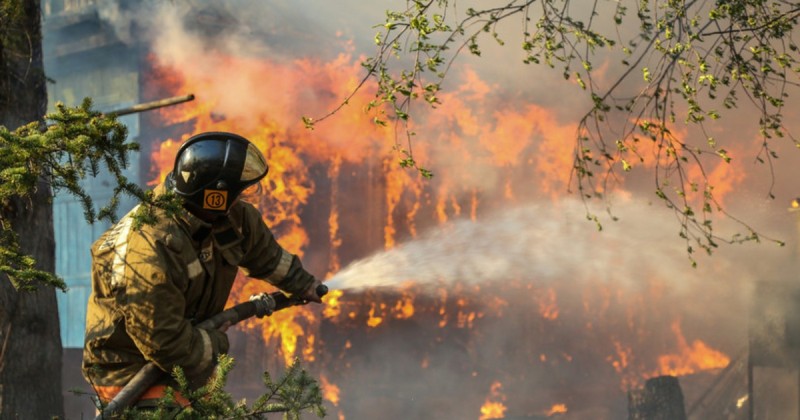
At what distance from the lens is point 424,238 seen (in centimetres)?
1641

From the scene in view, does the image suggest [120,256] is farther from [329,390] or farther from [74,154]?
[329,390]

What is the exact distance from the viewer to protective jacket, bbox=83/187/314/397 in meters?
3.70

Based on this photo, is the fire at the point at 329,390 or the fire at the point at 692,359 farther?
the fire at the point at 692,359

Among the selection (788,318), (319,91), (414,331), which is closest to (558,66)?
(319,91)

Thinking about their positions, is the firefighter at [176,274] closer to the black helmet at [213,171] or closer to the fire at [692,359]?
the black helmet at [213,171]

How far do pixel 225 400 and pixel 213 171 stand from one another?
986 mm

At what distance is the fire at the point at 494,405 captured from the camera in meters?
14.4

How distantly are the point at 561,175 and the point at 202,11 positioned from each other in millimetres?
7352

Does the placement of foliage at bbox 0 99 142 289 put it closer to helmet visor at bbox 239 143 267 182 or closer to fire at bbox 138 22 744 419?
helmet visor at bbox 239 143 267 182

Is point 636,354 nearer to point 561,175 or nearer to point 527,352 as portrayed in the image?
point 527,352

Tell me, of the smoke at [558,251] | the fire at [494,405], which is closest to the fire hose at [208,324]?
the fire at [494,405]

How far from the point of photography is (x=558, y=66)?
17.4m

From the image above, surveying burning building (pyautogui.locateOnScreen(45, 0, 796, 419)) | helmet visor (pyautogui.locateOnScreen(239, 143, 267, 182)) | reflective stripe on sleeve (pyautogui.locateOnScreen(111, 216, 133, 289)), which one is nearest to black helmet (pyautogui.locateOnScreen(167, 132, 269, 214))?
helmet visor (pyautogui.locateOnScreen(239, 143, 267, 182))

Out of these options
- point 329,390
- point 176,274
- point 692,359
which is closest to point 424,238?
point 329,390
